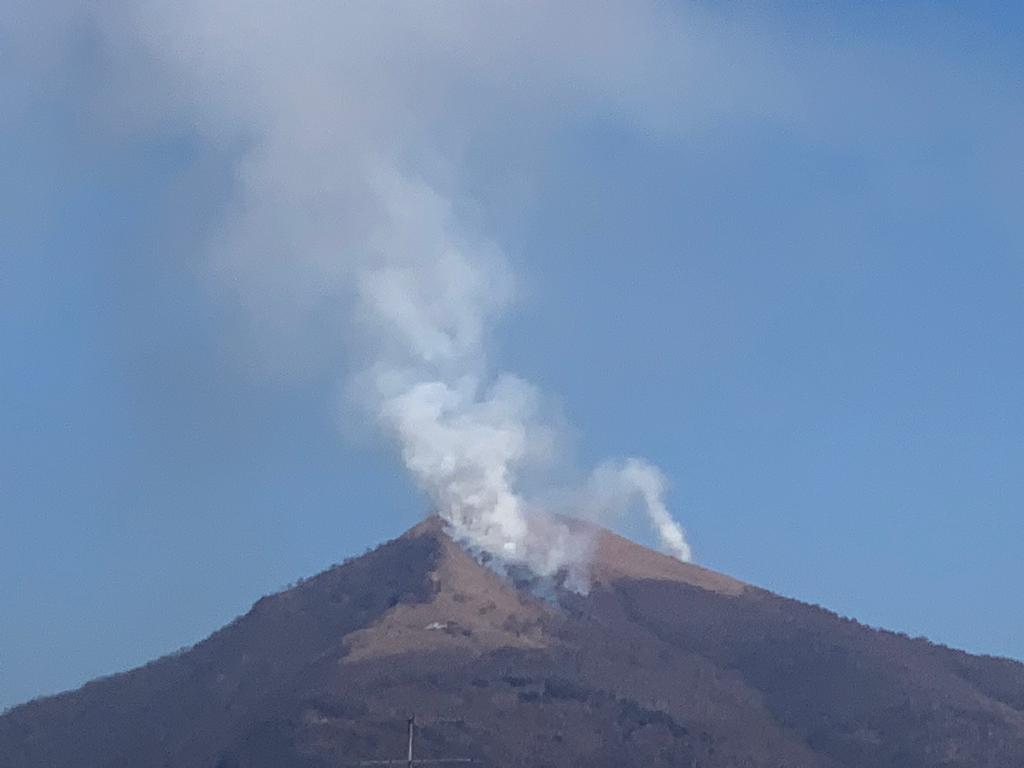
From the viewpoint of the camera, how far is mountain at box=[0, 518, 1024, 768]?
11556cm

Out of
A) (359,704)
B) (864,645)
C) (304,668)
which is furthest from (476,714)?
(864,645)

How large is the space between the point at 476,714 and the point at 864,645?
4124 centimetres

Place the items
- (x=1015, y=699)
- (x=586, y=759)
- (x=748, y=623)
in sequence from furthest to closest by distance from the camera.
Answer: (x=748, y=623) → (x=1015, y=699) → (x=586, y=759)

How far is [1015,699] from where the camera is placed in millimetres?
139375

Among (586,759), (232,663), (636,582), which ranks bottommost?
(586,759)

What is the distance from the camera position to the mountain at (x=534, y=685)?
115562 millimetres

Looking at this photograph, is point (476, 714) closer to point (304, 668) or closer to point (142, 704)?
point (304, 668)

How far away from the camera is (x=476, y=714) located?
4557 inches

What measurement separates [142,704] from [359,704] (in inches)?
1304

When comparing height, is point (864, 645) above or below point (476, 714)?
above

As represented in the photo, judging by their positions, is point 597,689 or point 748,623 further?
point 748,623

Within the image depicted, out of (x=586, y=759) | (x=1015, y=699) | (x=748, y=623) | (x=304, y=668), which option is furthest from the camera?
(x=748, y=623)

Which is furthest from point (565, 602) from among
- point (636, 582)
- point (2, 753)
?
point (2, 753)

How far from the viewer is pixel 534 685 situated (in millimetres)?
122062
